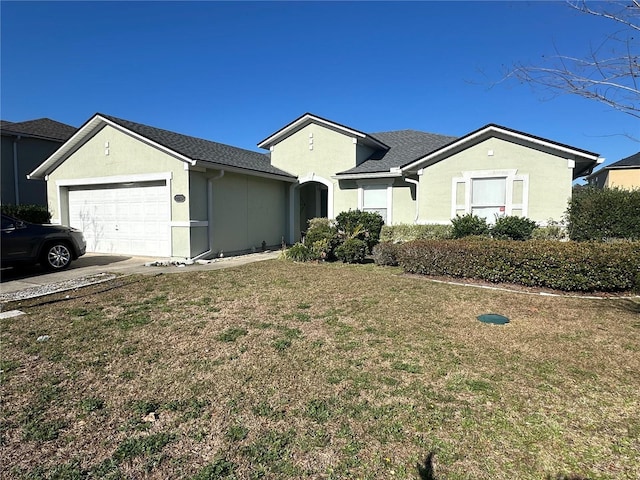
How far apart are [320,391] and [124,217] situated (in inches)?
475

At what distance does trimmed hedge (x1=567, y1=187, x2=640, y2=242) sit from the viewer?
33.1ft

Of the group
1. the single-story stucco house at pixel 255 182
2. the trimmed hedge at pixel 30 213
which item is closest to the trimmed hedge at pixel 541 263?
the single-story stucco house at pixel 255 182

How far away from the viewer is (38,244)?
9.61 metres

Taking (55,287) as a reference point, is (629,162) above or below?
above

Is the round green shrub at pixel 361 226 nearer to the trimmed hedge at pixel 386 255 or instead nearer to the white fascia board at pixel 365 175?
the trimmed hedge at pixel 386 255

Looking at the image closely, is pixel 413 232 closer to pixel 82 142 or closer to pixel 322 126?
pixel 322 126

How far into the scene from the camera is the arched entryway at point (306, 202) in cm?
1664

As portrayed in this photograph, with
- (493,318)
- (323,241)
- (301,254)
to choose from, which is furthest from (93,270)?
(493,318)

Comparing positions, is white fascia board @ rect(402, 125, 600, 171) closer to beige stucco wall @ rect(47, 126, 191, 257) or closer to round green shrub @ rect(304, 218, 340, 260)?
round green shrub @ rect(304, 218, 340, 260)

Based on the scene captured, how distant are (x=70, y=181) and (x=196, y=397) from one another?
13.8 meters

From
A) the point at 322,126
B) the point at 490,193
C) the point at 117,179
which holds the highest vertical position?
the point at 322,126

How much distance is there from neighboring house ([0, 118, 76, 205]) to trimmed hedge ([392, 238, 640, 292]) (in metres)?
19.0

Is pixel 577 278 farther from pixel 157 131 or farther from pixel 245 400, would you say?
pixel 157 131

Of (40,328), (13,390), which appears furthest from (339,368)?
(40,328)
